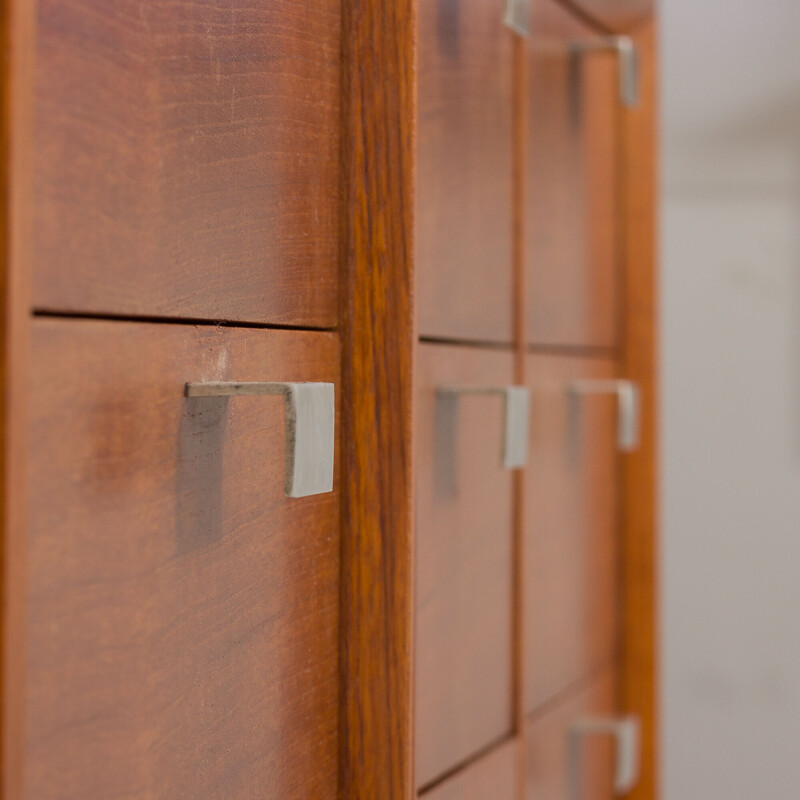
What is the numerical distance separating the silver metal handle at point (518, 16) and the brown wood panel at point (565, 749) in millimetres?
541

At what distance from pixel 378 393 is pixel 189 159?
0.60 ft

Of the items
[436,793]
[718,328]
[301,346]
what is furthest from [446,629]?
[718,328]

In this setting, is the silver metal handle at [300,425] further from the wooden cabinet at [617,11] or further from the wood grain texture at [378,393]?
the wooden cabinet at [617,11]

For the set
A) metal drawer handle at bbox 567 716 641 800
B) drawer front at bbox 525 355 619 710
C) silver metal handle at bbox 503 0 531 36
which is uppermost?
silver metal handle at bbox 503 0 531 36

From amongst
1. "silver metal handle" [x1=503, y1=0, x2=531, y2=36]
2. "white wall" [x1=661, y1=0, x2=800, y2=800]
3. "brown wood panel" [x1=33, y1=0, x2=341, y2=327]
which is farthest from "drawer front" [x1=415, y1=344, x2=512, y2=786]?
"white wall" [x1=661, y1=0, x2=800, y2=800]

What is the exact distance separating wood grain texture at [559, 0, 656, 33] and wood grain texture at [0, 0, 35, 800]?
24.4 inches

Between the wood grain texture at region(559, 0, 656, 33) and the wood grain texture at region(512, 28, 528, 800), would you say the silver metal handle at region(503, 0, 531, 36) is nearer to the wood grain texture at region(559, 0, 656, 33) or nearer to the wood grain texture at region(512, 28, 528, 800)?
the wood grain texture at region(512, 28, 528, 800)

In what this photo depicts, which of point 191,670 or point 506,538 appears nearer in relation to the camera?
point 191,670

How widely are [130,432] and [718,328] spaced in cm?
129

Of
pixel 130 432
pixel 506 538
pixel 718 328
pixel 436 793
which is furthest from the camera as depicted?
pixel 718 328

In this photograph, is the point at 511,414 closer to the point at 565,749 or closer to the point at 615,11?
the point at 565,749

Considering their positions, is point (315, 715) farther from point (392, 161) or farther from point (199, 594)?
point (392, 161)

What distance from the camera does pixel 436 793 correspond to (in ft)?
2.16

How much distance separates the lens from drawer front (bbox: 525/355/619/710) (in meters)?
0.84
